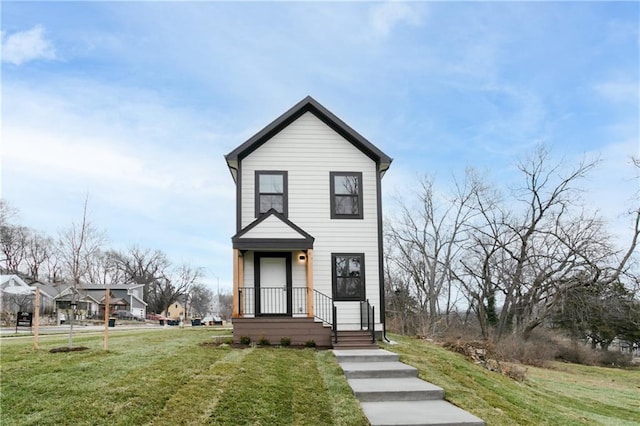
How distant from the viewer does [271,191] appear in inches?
524

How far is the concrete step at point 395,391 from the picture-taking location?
22.0 feet

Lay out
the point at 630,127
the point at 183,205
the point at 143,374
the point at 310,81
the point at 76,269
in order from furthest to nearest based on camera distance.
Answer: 1. the point at 183,205
2. the point at 630,127
3. the point at 310,81
4. the point at 76,269
5. the point at 143,374

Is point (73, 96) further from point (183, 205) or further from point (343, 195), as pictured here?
point (183, 205)

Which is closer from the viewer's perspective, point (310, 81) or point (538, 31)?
point (538, 31)

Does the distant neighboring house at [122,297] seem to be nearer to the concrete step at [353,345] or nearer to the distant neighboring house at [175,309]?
the distant neighboring house at [175,309]

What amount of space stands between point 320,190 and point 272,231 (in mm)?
2011

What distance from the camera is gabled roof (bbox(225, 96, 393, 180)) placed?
13133 mm

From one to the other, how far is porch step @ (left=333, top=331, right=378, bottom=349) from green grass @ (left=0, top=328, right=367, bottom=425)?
8.14 ft

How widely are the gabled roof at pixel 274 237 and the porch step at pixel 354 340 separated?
2353 mm

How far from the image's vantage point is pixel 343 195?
1341 centimetres

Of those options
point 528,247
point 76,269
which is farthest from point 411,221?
point 76,269

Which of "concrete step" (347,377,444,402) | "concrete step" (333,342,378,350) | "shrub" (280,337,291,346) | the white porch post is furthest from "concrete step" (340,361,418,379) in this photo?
the white porch post

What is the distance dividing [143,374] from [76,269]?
5214mm

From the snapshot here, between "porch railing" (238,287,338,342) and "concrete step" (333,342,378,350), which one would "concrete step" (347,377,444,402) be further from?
"porch railing" (238,287,338,342)
